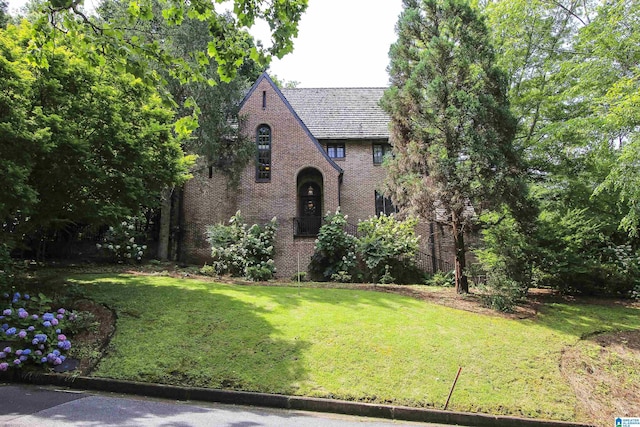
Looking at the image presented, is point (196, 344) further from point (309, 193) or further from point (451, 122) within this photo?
point (309, 193)

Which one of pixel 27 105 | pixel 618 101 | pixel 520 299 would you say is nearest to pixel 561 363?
pixel 520 299

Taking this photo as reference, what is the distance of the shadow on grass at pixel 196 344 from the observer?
6691mm

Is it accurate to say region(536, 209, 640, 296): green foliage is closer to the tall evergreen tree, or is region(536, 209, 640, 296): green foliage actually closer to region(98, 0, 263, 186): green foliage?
the tall evergreen tree

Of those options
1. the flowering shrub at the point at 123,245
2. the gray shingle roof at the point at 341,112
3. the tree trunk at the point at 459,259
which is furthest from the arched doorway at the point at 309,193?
the tree trunk at the point at 459,259

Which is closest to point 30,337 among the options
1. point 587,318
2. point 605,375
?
point 605,375

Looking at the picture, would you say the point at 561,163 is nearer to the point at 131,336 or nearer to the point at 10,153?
the point at 131,336

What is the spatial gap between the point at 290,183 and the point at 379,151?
569cm

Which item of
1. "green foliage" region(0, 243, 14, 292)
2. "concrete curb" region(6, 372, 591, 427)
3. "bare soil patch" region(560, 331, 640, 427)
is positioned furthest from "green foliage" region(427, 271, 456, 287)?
"green foliage" region(0, 243, 14, 292)

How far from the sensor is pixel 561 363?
7922 millimetres

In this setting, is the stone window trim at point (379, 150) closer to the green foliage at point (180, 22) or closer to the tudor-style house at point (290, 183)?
the tudor-style house at point (290, 183)

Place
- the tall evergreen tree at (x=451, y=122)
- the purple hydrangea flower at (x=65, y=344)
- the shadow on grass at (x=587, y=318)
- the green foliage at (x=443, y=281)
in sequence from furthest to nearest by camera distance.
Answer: the green foliage at (x=443, y=281) → the tall evergreen tree at (x=451, y=122) → the shadow on grass at (x=587, y=318) → the purple hydrangea flower at (x=65, y=344)

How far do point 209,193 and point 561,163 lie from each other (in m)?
16.0

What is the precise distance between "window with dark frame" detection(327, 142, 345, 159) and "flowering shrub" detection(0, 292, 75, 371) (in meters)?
16.6

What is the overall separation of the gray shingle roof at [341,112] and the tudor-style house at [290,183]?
11cm
